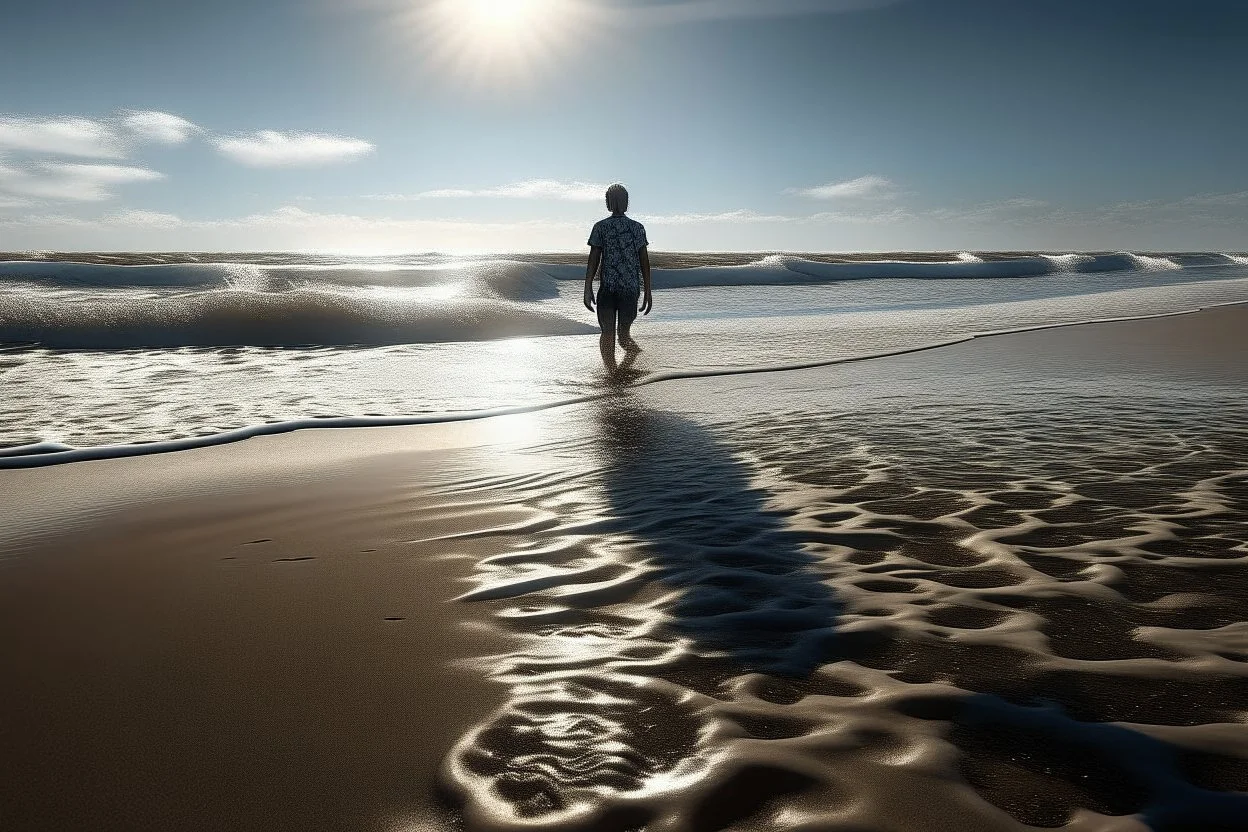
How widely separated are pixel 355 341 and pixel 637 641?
9466mm

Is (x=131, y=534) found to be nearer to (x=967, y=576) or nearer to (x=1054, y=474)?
(x=967, y=576)

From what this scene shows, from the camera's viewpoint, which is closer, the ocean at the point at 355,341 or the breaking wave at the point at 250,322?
the ocean at the point at 355,341

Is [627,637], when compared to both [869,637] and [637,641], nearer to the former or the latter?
[637,641]

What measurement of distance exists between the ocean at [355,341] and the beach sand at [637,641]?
1.50 metres

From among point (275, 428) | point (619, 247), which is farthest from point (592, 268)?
point (275, 428)

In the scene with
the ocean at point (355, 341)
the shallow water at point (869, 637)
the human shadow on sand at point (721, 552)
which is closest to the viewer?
the shallow water at point (869, 637)

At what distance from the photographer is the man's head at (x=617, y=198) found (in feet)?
28.3

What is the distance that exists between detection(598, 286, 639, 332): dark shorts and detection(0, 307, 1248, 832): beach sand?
4.72m

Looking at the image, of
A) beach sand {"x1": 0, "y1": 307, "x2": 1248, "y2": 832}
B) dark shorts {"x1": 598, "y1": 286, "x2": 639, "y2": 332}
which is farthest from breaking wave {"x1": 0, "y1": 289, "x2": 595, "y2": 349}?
beach sand {"x1": 0, "y1": 307, "x2": 1248, "y2": 832}

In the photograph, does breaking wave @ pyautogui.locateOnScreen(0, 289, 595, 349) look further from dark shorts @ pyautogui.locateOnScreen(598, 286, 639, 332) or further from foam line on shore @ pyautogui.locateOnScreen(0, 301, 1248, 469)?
foam line on shore @ pyautogui.locateOnScreen(0, 301, 1248, 469)

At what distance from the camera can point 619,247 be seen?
8.75 meters

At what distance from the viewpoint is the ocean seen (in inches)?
229

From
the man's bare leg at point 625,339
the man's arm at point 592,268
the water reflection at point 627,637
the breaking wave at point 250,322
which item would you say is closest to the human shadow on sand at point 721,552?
the water reflection at point 627,637

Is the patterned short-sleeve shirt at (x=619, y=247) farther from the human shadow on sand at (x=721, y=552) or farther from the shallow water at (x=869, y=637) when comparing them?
the shallow water at (x=869, y=637)
